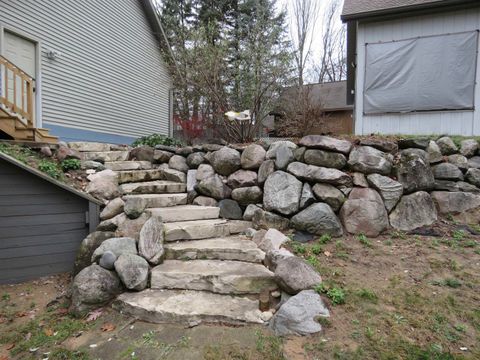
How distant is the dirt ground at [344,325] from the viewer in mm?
2070

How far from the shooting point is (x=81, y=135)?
7699mm

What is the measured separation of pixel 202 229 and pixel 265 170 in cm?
129

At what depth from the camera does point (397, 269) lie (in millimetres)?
2908

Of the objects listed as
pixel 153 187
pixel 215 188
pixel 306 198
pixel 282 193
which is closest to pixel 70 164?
pixel 153 187

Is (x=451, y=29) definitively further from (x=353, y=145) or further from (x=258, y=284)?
(x=258, y=284)

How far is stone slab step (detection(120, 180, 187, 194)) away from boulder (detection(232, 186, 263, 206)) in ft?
3.41

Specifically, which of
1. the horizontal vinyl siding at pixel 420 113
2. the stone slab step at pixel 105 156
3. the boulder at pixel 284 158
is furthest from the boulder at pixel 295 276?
the horizontal vinyl siding at pixel 420 113

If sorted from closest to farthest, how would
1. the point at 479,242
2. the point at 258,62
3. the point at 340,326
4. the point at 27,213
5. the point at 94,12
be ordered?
the point at 340,326 → the point at 479,242 → the point at 27,213 → the point at 258,62 → the point at 94,12

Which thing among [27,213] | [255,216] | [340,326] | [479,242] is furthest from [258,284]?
[27,213]

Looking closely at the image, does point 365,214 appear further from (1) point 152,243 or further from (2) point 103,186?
(2) point 103,186

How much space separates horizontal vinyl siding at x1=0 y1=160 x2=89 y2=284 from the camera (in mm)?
3508

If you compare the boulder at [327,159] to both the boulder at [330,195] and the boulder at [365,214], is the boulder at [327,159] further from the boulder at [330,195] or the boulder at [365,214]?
the boulder at [365,214]

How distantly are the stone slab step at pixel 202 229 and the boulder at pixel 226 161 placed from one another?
853 mm

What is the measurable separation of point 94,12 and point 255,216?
8141 mm
